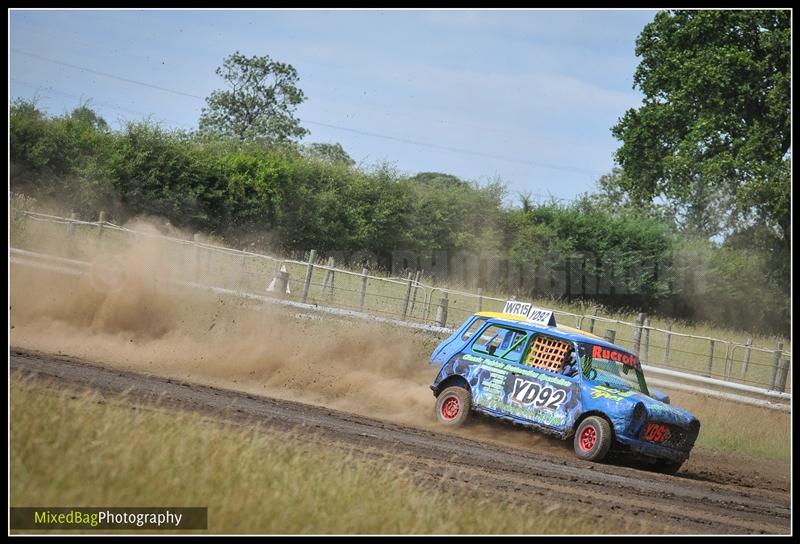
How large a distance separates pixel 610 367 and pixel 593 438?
4.59 feet

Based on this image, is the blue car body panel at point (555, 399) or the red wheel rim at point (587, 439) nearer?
the blue car body panel at point (555, 399)

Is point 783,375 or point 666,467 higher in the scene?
point 783,375

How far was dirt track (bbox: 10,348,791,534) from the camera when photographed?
9.72 meters

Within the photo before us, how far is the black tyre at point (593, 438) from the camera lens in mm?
12828

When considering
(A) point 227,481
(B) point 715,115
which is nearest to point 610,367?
(A) point 227,481

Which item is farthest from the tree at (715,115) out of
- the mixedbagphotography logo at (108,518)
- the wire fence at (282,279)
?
the mixedbagphotography logo at (108,518)

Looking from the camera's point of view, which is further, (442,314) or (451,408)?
(442,314)

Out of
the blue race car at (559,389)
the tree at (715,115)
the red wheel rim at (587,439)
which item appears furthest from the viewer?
the tree at (715,115)

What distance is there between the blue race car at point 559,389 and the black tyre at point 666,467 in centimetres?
1

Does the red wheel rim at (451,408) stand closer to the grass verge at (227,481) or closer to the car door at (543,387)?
the car door at (543,387)

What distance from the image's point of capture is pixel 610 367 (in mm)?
14117

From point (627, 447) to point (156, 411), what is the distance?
6.30m

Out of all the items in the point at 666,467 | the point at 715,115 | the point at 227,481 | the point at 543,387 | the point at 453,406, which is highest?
the point at 715,115

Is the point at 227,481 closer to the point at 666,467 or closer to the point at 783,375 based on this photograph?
the point at 666,467
